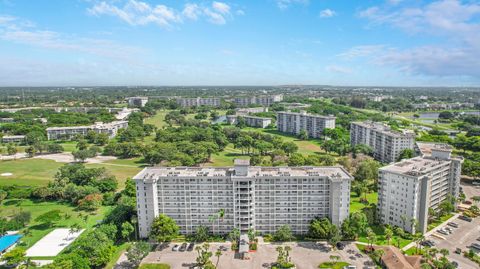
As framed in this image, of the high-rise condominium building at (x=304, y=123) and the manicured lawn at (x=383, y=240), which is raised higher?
the high-rise condominium building at (x=304, y=123)

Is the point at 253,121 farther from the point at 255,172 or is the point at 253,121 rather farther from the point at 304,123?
the point at 255,172

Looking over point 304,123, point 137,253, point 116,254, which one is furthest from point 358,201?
point 304,123

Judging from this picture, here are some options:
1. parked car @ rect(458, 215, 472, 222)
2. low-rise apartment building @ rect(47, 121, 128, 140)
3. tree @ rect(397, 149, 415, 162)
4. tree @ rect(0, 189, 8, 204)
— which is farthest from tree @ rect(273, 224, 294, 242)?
low-rise apartment building @ rect(47, 121, 128, 140)

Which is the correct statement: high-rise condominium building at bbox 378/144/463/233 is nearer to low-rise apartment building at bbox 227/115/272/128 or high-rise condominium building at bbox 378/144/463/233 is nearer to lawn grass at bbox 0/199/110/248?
lawn grass at bbox 0/199/110/248

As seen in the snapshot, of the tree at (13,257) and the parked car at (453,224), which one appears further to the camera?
the parked car at (453,224)

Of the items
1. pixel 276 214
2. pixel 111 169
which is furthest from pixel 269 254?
pixel 111 169

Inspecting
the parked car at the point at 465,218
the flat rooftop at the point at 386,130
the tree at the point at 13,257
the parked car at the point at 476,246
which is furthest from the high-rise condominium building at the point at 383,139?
the tree at the point at 13,257

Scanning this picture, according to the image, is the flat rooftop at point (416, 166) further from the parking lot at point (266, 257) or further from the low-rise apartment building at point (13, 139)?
the low-rise apartment building at point (13, 139)
